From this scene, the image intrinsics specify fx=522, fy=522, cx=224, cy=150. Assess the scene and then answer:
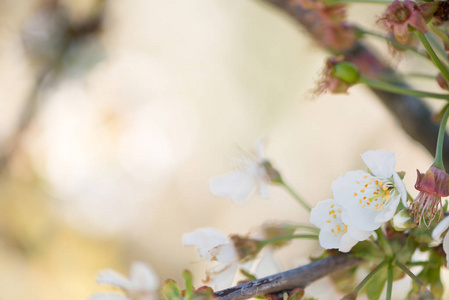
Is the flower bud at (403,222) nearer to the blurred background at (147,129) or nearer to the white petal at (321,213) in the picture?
the white petal at (321,213)

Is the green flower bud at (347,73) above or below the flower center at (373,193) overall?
above

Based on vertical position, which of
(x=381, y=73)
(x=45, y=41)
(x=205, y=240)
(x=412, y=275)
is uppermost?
(x=45, y=41)

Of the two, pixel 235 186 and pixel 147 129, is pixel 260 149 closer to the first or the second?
pixel 235 186

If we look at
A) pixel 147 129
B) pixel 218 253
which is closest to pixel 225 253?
pixel 218 253

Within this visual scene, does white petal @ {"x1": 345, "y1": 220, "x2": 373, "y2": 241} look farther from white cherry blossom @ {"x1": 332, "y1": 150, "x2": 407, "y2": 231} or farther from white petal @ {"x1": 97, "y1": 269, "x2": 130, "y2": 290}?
white petal @ {"x1": 97, "y1": 269, "x2": 130, "y2": 290}

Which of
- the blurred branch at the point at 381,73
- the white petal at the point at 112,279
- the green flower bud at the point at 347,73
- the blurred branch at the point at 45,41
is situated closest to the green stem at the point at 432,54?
the green flower bud at the point at 347,73

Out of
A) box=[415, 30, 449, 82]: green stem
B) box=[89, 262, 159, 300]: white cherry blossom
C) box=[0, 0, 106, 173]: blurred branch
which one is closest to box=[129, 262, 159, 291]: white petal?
box=[89, 262, 159, 300]: white cherry blossom
